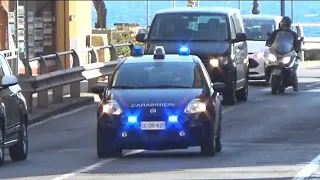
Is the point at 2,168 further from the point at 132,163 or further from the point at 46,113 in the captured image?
the point at 46,113

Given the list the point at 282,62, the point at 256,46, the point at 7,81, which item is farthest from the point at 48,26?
the point at 7,81

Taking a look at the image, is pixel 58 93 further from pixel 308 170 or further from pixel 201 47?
pixel 308 170

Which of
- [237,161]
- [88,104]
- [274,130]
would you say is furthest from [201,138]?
[88,104]

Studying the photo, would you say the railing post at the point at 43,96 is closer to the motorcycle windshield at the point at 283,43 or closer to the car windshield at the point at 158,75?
the motorcycle windshield at the point at 283,43

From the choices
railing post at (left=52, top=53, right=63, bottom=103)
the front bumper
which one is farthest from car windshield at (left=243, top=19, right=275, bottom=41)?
the front bumper

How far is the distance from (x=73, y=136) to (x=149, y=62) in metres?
3.77

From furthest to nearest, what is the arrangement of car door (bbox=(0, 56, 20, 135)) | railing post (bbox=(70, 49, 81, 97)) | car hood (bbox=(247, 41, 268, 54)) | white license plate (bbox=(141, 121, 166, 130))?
car hood (bbox=(247, 41, 268, 54)) → railing post (bbox=(70, 49, 81, 97)) → car door (bbox=(0, 56, 20, 135)) → white license plate (bbox=(141, 121, 166, 130))

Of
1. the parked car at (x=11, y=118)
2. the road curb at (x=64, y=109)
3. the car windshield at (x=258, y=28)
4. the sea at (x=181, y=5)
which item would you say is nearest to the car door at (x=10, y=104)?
the parked car at (x=11, y=118)

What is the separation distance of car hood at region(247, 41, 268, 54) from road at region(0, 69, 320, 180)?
6183 mm

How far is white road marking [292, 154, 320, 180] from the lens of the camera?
1395 centimetres

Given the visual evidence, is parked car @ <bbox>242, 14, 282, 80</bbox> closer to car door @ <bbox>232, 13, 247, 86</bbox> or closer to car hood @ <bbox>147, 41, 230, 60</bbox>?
car door @ <bbox>232, 13, 247, 86</bbox>

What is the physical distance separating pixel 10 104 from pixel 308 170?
4.57 metres

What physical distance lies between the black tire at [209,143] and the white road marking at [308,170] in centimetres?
146

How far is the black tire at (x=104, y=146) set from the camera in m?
16.3
